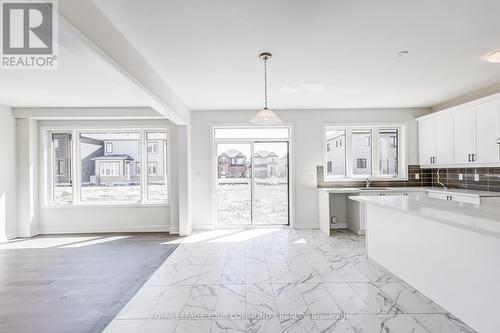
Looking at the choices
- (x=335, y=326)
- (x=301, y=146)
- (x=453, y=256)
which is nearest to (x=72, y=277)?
(x=335, y=326)

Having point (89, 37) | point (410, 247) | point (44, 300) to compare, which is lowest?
point (44, 300)

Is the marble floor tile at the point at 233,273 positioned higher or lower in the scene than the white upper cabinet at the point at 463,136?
lower

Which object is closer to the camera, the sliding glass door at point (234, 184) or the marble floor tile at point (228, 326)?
the marble floor tile at point (228, 326)

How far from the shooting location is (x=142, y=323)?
7.79 feet

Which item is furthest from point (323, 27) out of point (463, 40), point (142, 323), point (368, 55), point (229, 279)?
point (142, 323)

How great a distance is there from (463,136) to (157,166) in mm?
5860

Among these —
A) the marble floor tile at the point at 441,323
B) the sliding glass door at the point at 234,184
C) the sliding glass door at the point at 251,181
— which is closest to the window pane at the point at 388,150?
the sliding glass door at the point at 251,181

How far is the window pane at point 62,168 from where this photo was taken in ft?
19.3

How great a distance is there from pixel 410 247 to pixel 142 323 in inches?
109

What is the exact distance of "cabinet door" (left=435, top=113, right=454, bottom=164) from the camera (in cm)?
484

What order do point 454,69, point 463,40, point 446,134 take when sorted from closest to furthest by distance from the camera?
point 463,40 < point 454,69 < point 446,134

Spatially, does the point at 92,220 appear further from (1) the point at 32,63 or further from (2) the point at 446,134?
(2) the point at 446,134

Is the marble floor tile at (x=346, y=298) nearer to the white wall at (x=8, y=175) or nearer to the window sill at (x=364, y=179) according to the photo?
the window sill at (x=364, y=179)

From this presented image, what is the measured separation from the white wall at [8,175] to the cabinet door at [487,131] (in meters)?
8.37
